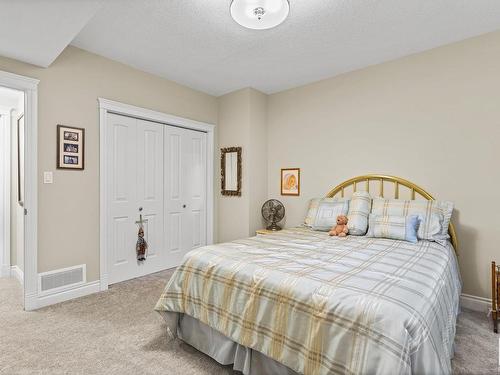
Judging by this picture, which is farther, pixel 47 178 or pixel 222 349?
pixel 47 178

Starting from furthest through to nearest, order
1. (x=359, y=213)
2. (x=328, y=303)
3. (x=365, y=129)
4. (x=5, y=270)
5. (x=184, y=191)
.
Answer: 1. (x=184, y=191)
2. (x=5, y=270)
3. (x=365, y=129)
4. (x=359, y=213)
5. (x=328, y=303)

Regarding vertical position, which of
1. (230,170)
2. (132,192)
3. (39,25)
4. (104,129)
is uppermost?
(39,25)

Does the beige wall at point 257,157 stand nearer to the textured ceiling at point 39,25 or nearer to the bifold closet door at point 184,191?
the bifold closet door at point 184,191

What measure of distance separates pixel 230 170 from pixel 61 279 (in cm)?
244

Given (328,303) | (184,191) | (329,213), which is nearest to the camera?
(328,303)

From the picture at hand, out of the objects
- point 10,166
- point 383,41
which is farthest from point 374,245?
point 10,166

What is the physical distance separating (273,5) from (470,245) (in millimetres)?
2786

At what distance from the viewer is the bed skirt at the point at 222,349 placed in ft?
5.10

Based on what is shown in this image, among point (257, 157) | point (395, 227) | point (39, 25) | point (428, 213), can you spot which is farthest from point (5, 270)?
point (428, 213)

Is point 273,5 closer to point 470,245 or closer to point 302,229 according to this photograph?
point 302,229

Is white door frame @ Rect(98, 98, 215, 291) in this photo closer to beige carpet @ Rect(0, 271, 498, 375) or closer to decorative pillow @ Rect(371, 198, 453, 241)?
beige carpet @ Rect(0, 271, 498, 375)

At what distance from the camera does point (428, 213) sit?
2.53 m

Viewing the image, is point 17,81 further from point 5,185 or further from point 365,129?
point 365,129

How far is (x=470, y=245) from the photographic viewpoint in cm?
266
